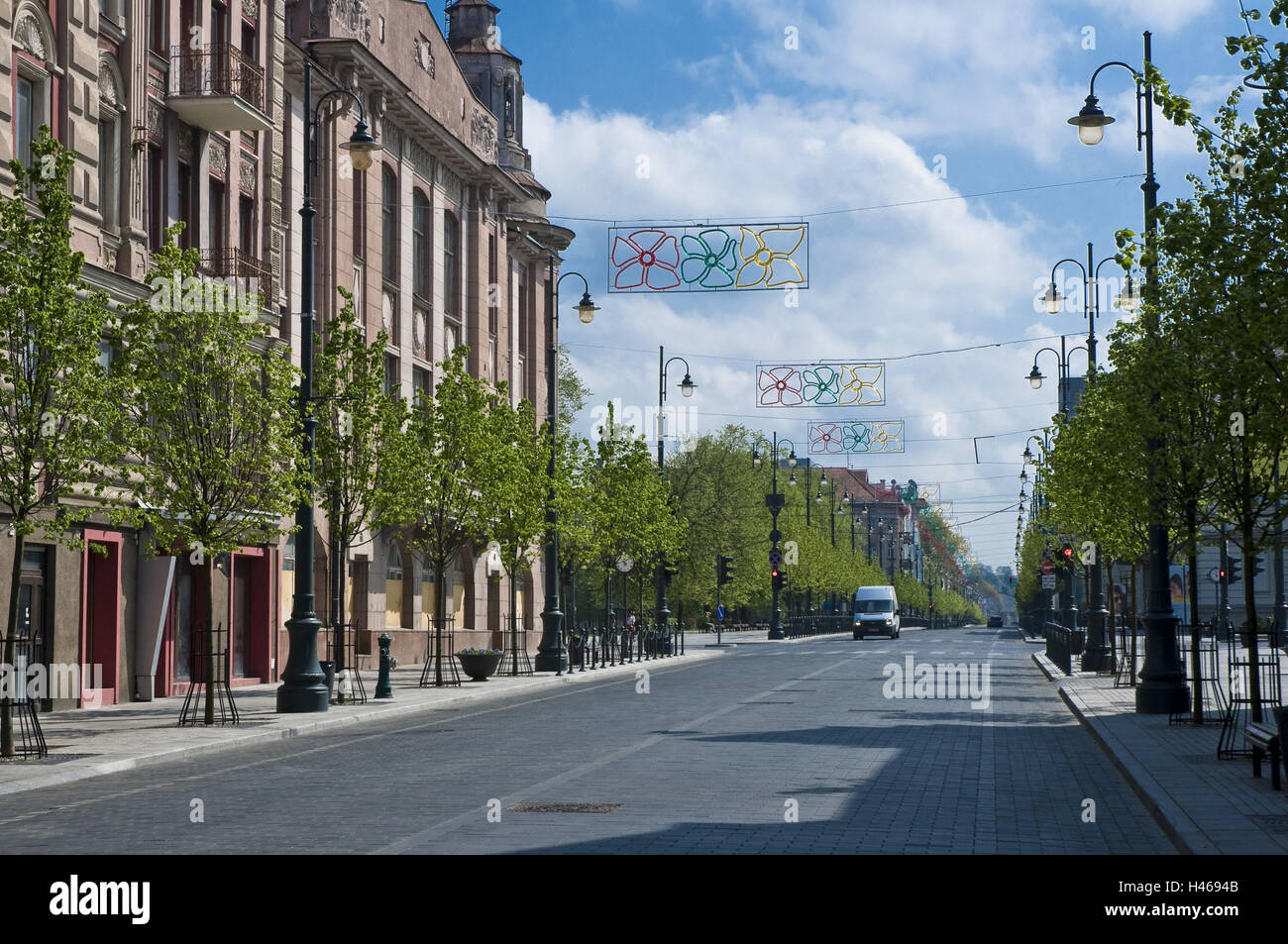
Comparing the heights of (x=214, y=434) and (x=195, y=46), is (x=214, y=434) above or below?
below

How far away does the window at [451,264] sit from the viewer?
4825cm

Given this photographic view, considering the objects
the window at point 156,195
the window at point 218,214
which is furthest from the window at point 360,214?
the window at point 156,195

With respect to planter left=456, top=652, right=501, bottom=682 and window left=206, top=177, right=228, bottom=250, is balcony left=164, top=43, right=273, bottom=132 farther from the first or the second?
planter left=456, top=652, right=501, bottom=682

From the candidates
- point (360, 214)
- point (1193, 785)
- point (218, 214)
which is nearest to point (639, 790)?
point (1193, 785)

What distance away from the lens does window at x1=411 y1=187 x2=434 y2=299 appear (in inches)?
1790

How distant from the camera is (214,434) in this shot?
22.9 meters

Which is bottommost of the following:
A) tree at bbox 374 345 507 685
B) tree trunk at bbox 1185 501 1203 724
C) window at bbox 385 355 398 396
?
tree trunk at bbox 1185 501 1203 724

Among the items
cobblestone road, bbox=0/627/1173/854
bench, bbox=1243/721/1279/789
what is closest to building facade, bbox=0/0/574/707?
cobblestone road, bbox=0/627/1173/854

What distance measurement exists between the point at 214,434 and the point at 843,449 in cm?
2536

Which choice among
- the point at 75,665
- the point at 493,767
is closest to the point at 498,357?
the point at 75,665

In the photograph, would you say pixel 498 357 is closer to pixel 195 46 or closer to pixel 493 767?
pixel 195 46

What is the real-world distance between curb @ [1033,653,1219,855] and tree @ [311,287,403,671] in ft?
40.8

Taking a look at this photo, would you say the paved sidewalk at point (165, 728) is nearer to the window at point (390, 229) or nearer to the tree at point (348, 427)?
the tree at point (348, 427)

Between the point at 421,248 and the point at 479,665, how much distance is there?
14.3 metres
